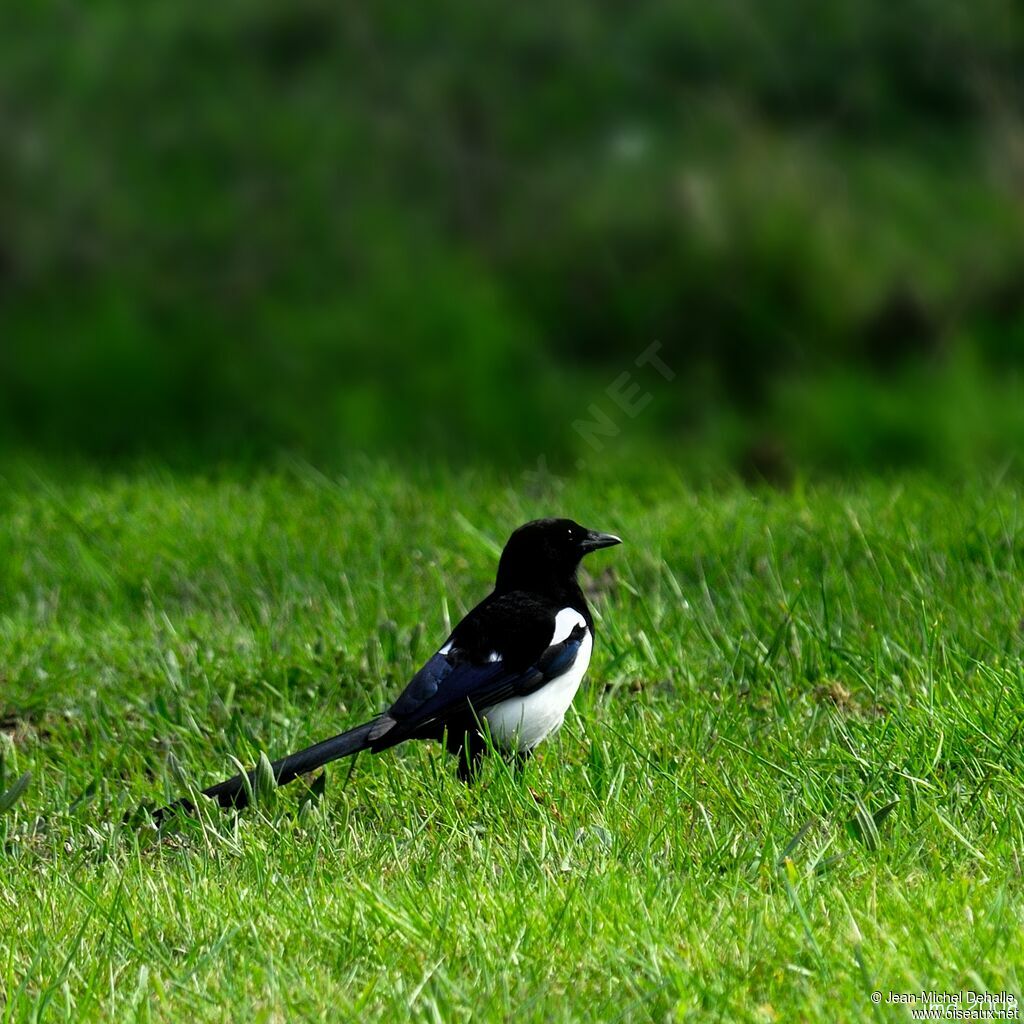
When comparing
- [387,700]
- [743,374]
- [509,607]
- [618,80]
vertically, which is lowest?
[743,374]

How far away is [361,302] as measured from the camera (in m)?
13.3

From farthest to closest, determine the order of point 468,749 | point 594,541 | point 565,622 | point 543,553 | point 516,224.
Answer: point 516,224
point 594,541
point 543,553
point 565,622
point 468,749

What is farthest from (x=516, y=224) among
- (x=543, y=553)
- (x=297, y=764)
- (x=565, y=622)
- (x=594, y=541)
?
(x=297, y=764)

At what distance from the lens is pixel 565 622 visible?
15.4ft

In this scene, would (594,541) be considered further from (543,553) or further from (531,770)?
(531,770)

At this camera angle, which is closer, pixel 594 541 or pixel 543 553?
pixel 543 553

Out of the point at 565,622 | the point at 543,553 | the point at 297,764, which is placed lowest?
the point at 297,764

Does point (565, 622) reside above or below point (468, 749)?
above

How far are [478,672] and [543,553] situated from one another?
1.84ft

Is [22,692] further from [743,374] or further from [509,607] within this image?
[743,374]

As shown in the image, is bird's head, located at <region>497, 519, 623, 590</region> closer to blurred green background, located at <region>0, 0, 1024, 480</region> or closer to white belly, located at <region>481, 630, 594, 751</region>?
white belly, located at <region>481, 630, 594, 751</region>

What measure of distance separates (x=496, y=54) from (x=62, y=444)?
5.59 metres

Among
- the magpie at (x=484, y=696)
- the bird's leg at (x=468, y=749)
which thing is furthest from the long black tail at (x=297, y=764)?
the bird's leg at (x=468, y=749)

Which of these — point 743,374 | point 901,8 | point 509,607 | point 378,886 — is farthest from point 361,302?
point 378,886
